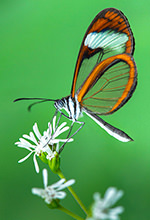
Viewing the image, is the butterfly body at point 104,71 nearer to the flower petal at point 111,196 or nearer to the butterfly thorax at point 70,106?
the butterfly thorax at point 70,106

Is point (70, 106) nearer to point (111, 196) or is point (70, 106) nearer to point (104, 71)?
point (104, 71)

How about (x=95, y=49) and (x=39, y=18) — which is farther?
(x=39, y=18)

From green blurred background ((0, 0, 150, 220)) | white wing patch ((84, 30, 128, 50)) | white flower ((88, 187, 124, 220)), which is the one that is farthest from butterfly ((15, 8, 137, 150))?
Result: green blurred background ((0, 0, 150, 220))

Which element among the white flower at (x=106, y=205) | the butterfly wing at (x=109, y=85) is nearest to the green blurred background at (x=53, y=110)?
the butterfly wing at (x=109, y=85)
